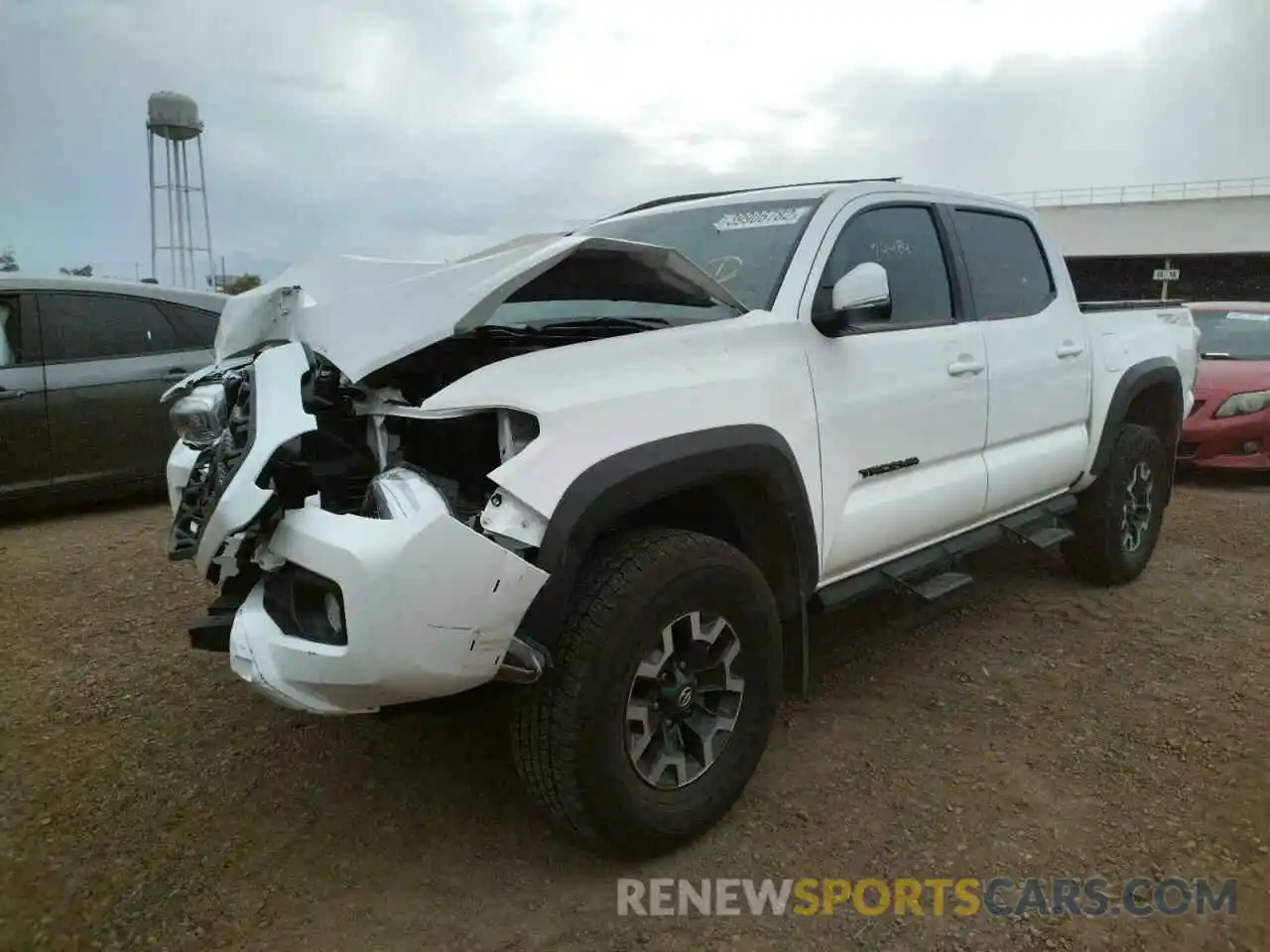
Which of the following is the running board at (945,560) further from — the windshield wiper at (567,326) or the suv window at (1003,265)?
the windshield wiper at (567,326)

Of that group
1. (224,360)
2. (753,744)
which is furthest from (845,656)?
(224,360)

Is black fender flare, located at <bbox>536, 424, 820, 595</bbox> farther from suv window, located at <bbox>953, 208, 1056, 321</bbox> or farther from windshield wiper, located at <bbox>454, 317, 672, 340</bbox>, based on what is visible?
suv window, located at <bbox>953, 208, 1056, 321</bbox>

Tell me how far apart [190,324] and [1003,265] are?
5.58m

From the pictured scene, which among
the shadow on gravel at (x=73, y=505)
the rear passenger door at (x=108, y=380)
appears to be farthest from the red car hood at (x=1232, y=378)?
the shadow on gravel at (x=73, y=505)

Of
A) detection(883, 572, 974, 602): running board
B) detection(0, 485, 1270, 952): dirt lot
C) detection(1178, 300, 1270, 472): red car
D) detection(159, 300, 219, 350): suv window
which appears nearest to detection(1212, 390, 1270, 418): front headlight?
detection(1178, 300, 1270, 472): red car

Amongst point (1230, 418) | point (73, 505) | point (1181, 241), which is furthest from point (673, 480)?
point (1181, 241)

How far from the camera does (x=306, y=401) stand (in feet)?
8.36

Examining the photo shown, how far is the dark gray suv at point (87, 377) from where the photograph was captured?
6242 millimetres

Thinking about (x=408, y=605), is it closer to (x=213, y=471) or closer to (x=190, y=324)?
(x=213, y=471)

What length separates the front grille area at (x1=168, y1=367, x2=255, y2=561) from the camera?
8.41 feet

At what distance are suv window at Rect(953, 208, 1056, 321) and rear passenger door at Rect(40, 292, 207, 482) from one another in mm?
5324

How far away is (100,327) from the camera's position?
665cm

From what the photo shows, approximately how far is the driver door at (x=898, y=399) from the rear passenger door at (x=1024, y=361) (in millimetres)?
143

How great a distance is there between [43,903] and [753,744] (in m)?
1.97
